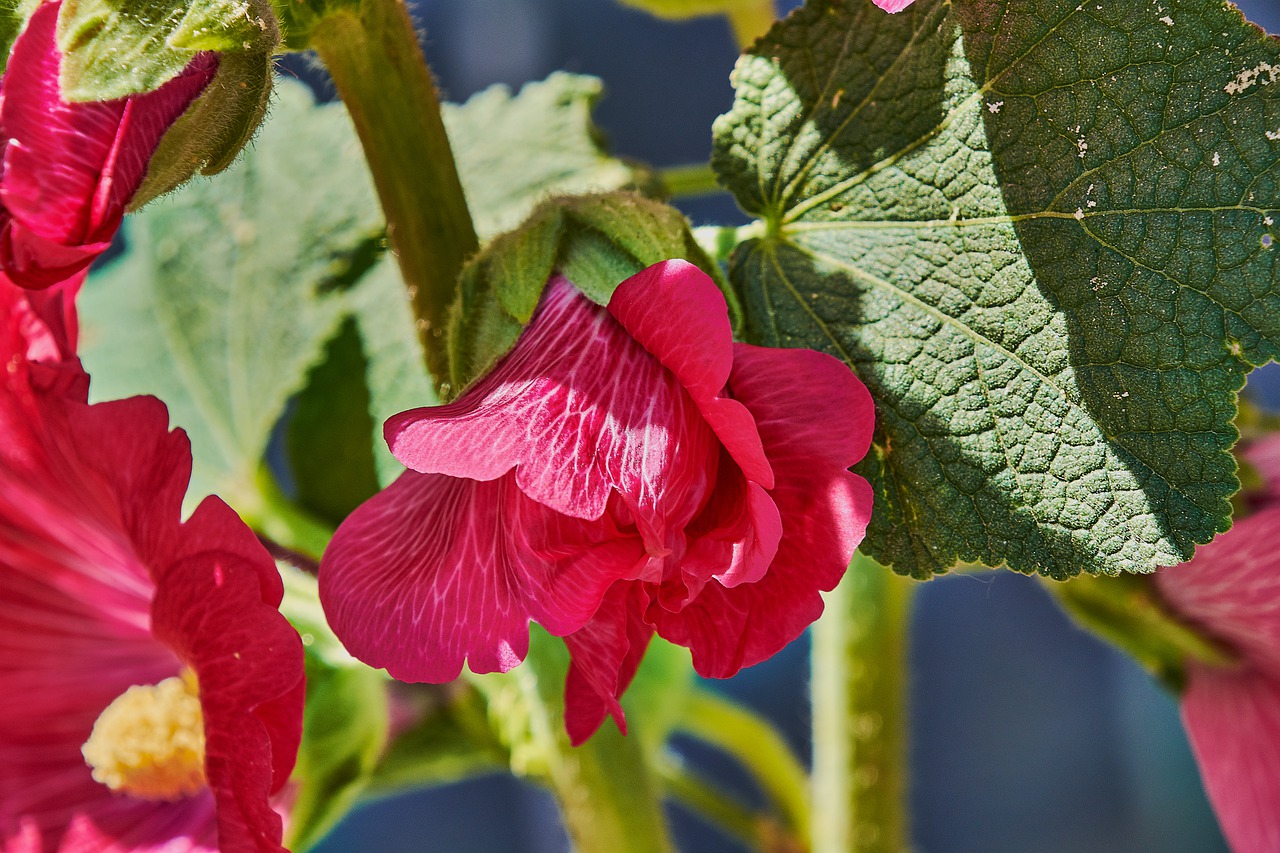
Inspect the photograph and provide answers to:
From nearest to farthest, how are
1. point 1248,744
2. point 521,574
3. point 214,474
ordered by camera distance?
point 521,574 < point 1248,744 < point 214,474

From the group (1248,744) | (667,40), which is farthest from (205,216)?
(667,40)

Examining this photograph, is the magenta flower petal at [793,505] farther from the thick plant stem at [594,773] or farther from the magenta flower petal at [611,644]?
the thick plant stem at [594,773]

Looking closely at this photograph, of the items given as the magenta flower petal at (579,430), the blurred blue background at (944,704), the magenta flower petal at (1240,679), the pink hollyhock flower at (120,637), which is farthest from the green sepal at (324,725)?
the blurred blue background at (944,704)

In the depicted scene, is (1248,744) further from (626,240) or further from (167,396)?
(167,396)

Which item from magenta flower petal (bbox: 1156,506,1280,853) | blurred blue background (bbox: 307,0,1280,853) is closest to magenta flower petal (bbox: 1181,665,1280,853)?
magenta flower petal (bbox: 1156,506,1280,853)

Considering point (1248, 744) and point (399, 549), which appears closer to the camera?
point (399, 549)
